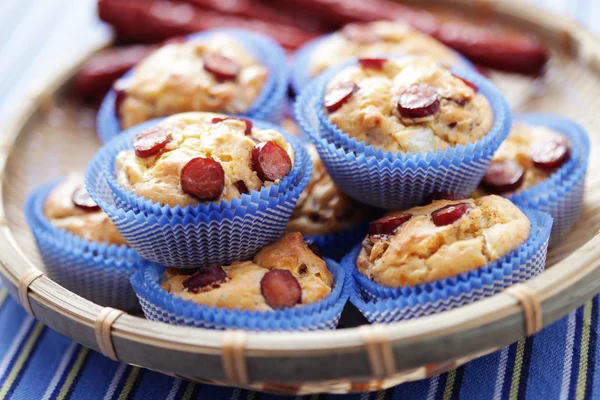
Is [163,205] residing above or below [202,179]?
below

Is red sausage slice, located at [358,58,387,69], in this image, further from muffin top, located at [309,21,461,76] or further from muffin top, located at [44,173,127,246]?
muffin top, located at [44,173,127,246]

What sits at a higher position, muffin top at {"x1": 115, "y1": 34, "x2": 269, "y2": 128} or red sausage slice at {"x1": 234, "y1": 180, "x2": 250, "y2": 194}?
red sausage slice at {"x1": 234, "y1": 180, "x2": 250, "y2": 194}

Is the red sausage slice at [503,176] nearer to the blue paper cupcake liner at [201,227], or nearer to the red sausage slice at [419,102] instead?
the red sausage slice at [419,102]

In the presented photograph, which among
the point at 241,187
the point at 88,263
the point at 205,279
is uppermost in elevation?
the point at 241,187

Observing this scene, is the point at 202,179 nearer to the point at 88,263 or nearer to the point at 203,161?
the point at 203,161

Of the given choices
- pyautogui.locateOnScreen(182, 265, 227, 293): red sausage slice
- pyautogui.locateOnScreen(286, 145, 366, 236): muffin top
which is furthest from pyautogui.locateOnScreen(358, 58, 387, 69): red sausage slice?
pyautogui.locateOnScreen(182, 265, 227, 293): red sausage slice

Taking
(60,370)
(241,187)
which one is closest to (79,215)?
(60,370)

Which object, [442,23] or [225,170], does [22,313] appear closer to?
[225,170]
